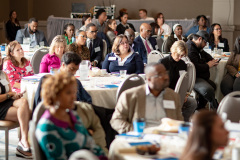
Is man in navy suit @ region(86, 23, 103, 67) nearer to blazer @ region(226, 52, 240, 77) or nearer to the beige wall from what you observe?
blazer @ region(226, 52, 240, 77)

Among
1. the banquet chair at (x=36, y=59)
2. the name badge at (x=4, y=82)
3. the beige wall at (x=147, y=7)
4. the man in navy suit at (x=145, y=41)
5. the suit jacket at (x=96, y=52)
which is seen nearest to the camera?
the name badge at (x=4, y=82)

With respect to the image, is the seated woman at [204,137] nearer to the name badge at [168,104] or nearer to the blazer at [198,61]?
the name badge at [168,104]

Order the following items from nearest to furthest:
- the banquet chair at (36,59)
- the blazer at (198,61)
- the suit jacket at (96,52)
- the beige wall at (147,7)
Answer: the blazer at (198,61), the banquet chair at (36,59), the suit jacket at (96,52), the beige wall at (147,7)

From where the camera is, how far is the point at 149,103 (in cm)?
362

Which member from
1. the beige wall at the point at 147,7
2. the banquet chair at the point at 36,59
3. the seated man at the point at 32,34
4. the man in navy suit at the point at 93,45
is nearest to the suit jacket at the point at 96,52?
the man in navy suit at the point at 93,45

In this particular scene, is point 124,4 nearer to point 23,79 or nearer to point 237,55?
point 237,55

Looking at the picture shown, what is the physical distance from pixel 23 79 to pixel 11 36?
8382 millimetres

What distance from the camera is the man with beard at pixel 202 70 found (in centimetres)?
638

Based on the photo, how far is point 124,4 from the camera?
15.2 meters

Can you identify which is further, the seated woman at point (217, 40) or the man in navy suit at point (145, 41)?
the seated woman at point (217, 40)

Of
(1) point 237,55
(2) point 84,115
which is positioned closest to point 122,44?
(1) point 237,55

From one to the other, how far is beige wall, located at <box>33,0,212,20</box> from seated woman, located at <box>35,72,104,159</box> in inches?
481

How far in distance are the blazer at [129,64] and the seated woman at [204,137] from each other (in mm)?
3825

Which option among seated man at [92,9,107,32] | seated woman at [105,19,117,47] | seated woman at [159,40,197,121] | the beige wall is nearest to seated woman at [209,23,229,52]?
seated woman at [105,19,117,47]
